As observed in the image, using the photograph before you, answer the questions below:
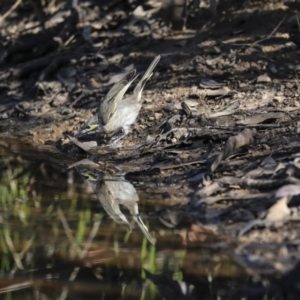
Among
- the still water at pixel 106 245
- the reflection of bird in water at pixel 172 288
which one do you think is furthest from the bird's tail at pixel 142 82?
the reflection of bird in water at pixel 172 288

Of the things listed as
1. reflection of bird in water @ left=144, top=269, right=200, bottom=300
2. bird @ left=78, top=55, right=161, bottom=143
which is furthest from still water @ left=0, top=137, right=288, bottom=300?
bird @ left=78, top=55, right=161, bottom=143

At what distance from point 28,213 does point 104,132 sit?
2277 millimetres

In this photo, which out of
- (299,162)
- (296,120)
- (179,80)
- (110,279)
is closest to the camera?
(110,279)

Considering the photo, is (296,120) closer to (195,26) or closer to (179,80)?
(179,80)

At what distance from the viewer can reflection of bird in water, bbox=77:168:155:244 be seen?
17.5ft

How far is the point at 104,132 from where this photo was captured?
782cm

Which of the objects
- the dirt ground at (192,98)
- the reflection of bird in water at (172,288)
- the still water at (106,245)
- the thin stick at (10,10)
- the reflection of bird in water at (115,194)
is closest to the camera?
the reflection of bird in water at (172,288)

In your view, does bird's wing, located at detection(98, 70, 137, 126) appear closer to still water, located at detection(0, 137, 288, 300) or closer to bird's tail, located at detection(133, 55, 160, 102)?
bird's tail, located at detection(133, 55, 160, 102)

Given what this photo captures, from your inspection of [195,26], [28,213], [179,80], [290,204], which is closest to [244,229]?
[290,204]

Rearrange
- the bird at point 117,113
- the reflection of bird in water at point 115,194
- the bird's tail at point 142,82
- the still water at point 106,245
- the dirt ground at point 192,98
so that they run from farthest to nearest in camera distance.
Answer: the bird's tail at point 142,82 → the bird at point 117,113 → the reflection of bird in water at point 115,194 → the dirt ground at point 192,98 → the still water at point 106,245

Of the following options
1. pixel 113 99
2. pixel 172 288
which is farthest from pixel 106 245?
pixel 113 99

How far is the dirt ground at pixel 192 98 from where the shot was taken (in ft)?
16.9

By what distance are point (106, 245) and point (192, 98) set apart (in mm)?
3466

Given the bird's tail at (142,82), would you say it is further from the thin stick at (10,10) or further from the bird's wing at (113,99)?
the thin stick at (10,10)
